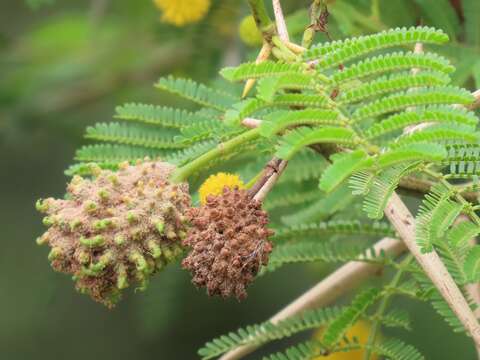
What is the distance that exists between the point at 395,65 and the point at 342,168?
0.18m

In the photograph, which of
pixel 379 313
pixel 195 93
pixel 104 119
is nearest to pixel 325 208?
A: pixel 379 313

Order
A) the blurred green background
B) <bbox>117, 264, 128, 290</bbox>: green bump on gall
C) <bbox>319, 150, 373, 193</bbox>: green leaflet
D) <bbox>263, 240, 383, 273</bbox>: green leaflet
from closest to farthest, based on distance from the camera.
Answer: <bbox>319, 150, 373, 193</bbox>: green leaflet
<bbox>117, 264, 128, 290</bbox>: green bump on gall
<bbox>263, 240, 383, 273</bbox>: green leaflet
the blurred green background

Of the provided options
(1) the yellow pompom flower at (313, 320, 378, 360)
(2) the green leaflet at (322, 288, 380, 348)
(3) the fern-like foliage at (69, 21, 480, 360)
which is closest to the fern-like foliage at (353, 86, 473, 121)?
(3) the fern-like foliage at (69, 21, 480, 360)

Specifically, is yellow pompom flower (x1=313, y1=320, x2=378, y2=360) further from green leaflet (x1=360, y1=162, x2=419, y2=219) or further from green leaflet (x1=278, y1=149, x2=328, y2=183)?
green leaflet (x1=360, y1=162, x2=419, y2=219)

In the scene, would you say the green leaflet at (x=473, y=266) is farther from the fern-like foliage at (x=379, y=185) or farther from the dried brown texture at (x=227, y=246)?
the dried brown texture at (x=227, y=246)

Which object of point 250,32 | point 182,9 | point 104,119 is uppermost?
point 104,119

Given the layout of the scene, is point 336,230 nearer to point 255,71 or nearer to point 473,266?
point 473,266

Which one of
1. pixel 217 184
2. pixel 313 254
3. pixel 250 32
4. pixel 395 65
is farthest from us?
pixel 250 32

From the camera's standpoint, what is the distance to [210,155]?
4.23 ft

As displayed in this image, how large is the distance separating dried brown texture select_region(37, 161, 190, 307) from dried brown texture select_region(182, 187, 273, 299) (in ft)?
0.14

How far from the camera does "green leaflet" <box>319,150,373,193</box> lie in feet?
3.47

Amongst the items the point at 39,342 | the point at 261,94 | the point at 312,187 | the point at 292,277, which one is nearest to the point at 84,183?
the point at 261,94

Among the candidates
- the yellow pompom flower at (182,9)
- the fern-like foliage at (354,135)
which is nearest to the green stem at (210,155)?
the fern-like foliage at (354,135)

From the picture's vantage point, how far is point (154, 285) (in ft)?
8.07
